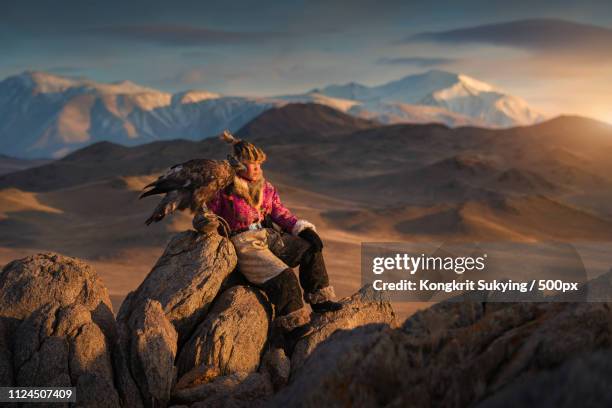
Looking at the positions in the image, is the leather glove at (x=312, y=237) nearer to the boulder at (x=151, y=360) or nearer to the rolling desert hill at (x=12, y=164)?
the boulder at (x=151, y=360)

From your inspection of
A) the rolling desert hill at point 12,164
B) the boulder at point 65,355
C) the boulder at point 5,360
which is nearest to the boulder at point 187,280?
the boulder at point 65,355

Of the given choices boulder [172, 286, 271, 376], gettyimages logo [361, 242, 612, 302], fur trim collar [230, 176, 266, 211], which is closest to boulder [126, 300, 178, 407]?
boulder [172, 286, 271, 376]

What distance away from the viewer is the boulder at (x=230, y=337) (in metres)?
4.54

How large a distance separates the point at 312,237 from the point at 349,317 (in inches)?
30.0

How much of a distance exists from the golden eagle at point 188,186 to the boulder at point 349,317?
1.39 meters

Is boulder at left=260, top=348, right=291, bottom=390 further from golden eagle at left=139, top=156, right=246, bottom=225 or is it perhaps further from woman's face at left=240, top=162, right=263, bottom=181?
woman's face at left=240, top=162, right=263, bottom=181

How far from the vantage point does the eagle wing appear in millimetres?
4742

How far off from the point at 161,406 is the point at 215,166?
1894mm

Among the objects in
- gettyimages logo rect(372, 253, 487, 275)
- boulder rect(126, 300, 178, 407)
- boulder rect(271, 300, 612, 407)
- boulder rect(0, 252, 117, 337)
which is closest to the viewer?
boulder rect(271, 300, 612, 407)

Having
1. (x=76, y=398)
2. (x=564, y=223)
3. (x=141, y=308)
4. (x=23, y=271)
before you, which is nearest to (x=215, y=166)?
(x=141, y=308)

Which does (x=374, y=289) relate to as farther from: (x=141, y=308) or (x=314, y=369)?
(x=314, y=369)

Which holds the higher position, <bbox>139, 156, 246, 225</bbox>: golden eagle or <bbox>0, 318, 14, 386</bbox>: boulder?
<bbox>139, 156, 246, 225</bbox>: golden eagle

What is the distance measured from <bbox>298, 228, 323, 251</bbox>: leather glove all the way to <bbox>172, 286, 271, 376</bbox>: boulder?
702 millimetres

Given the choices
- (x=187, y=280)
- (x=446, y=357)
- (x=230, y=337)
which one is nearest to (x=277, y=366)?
(x=230, y=337)
